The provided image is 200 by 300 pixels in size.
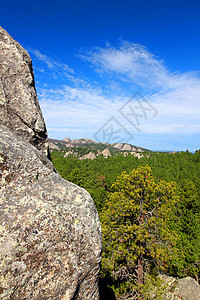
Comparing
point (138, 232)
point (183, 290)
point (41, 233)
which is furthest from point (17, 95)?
point (183, 290)

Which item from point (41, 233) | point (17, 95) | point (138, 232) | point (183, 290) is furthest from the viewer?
point (183, 290)

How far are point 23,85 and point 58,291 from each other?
5.45 metres

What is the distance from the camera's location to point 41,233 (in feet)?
10.6

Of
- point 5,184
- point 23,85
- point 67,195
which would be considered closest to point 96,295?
point 67,195

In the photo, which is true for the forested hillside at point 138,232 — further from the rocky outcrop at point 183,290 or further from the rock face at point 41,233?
the rock face at point 41,233

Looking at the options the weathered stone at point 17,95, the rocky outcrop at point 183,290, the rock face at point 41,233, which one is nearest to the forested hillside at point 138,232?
the rocky outcrop at point 183,290

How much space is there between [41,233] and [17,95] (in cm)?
→ 405

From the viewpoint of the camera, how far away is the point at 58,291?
327 cm

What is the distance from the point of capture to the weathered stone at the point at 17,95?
4977 millimetres

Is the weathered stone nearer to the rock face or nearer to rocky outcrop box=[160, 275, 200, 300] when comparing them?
the rock face

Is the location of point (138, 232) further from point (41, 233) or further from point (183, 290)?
point (183, 290)

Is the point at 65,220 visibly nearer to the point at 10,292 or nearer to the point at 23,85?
the point at 10,292

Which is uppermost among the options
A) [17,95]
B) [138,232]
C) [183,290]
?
[17,95]

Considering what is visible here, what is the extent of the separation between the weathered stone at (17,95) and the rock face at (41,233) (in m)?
0.49
